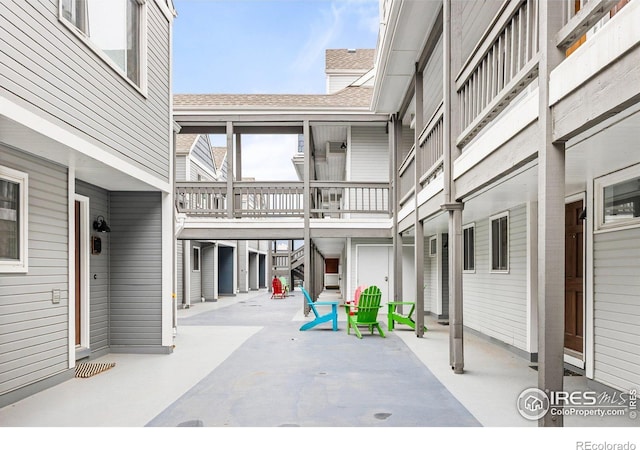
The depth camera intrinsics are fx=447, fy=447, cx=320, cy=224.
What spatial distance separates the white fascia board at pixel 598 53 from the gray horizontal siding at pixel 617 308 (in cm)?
234

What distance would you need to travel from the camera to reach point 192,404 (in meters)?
4.38

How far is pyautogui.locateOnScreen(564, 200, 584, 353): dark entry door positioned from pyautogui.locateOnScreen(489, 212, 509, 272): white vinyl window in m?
1.42

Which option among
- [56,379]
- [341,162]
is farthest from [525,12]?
[341,162]

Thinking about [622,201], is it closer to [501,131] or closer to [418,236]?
[501,131]

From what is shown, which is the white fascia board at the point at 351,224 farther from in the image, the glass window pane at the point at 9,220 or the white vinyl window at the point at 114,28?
the glass window pane at the point at 9,220

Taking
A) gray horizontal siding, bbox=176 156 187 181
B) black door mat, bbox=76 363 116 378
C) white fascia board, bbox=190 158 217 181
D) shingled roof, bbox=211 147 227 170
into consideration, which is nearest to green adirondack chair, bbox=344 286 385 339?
black door mat, bbox=76 363 116 378

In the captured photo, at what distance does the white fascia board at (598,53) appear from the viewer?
2182mm

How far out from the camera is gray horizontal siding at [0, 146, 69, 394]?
4.45m

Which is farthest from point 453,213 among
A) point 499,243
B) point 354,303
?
point 354,303

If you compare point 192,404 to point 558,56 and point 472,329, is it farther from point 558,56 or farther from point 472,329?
point 472,329

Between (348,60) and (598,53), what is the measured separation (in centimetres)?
1660

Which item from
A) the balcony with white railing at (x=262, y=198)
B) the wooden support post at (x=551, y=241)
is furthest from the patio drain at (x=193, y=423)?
the balcony with white railing at (x=262, y=198)

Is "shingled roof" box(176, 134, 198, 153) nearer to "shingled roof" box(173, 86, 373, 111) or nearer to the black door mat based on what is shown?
"shingled roof" box(173, 86, 373, 111)
